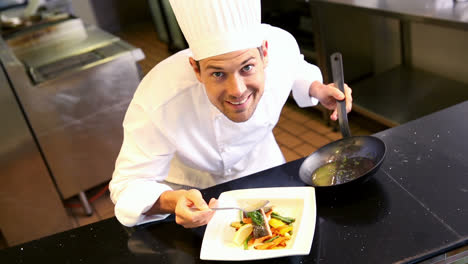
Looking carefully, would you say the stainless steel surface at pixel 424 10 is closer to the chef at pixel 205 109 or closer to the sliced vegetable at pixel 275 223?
the chef at pixel 205 109

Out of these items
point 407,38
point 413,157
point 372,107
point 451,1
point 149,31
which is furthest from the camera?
point 149,31

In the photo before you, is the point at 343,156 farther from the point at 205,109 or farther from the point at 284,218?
the point at 205,109

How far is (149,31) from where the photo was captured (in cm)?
688

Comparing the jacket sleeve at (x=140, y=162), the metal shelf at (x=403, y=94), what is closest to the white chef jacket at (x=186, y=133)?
the jacket sleeve at (x=140, y=162)

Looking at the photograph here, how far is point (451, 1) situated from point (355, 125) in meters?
1.16

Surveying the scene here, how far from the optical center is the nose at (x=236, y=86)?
1.25m

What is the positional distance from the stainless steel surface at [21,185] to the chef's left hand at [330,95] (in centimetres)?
184

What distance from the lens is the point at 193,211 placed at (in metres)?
1.18

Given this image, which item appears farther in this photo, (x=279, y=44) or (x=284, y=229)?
(x=279, y=44)

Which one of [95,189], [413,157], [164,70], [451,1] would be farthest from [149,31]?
[413,157]

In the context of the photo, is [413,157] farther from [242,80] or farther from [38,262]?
[38,262]

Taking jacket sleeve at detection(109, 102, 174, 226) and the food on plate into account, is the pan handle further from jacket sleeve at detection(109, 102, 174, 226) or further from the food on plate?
jacket sleeve at detection(109, 102, 174, 226)

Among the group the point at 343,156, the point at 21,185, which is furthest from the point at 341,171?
the point at 21,185

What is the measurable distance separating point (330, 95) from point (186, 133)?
0.51 meters
